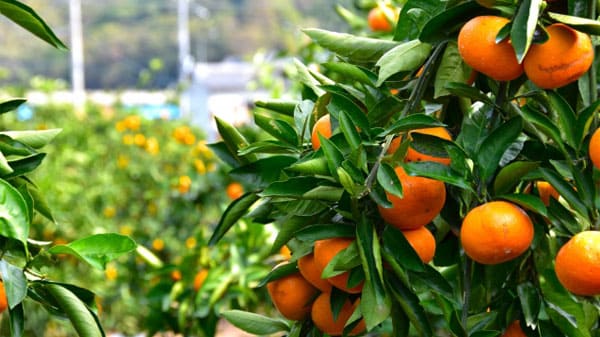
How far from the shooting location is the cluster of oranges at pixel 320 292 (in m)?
0.84

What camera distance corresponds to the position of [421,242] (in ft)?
2.79

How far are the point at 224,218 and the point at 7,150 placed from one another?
9.9 inches

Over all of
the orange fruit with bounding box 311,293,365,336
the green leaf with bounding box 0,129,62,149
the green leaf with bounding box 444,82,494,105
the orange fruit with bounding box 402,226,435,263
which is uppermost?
the green leaf with bounding box 444,82,494,105

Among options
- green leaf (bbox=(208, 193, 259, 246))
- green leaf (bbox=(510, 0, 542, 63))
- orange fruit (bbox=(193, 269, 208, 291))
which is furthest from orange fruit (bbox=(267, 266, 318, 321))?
orange fruit (bbox=(193, 269, 208, 291))

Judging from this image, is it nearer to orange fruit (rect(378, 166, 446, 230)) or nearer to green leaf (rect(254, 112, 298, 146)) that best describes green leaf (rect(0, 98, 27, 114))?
green leaf (rect(254, 112, 298, 146))

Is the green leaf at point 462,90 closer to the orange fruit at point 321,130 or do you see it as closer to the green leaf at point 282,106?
the orange fruit at point 321,130

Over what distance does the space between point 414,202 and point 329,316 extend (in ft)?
0.50

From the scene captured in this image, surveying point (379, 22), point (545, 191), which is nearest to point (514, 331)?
point (545, 191)

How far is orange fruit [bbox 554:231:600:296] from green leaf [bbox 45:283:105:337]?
46 cm

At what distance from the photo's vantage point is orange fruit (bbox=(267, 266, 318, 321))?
3.01 ft

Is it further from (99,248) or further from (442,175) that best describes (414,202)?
(99,248)

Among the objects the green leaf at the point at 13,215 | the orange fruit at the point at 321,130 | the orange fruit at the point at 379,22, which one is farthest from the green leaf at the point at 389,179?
the orange fruit at the point at 379,22

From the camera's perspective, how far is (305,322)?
0.95 m

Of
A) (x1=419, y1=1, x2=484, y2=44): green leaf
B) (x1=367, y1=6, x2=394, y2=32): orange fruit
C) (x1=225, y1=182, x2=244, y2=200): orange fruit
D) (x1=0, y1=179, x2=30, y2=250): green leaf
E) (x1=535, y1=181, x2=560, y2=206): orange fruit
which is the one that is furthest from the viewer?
(x1=225, y1=182, x2=244, y2=200): orange fruit
